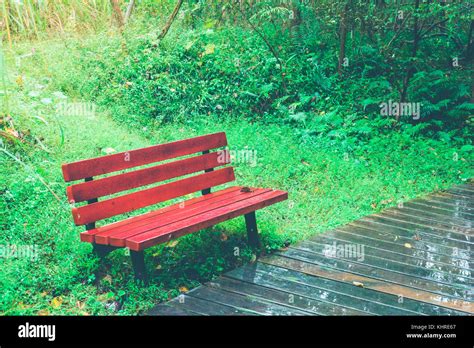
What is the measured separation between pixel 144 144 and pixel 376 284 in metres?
4.41

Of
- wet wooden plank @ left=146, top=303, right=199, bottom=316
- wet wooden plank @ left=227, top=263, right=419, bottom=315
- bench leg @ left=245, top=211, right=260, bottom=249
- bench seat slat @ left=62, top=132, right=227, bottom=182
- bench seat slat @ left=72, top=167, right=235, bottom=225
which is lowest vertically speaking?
wet wooden plank @ left=227, top=263, right=419, bottom=315

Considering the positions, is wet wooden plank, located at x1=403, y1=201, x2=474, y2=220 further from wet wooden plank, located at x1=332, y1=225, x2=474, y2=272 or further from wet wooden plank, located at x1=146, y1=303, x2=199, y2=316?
wet wooden plank, located at x1=146, y1=303, x2=199, y2=316

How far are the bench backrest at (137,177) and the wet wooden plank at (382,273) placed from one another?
1071mm

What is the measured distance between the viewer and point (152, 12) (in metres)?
12.0

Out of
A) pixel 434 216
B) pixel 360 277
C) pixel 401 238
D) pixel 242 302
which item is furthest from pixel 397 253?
pixel 242 302

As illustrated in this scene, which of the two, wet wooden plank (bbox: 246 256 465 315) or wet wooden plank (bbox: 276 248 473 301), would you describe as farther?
wet wooden plank (bbox: 276 248 473 301)

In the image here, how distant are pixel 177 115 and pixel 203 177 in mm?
3784

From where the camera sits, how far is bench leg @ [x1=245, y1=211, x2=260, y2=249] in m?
4.87

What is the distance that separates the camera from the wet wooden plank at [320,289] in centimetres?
380

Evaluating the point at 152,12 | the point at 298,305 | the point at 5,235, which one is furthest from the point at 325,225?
the point at 152,12

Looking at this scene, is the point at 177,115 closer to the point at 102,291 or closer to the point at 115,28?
the point at 115,28

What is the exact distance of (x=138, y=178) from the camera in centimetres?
462

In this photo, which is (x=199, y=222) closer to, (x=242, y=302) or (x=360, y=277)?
(x=242, y=302)

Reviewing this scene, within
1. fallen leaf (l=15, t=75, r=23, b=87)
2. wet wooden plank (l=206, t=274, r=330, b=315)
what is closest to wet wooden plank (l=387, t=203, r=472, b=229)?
wet wooden plank (l=206, t=274, r=330, b=315)
